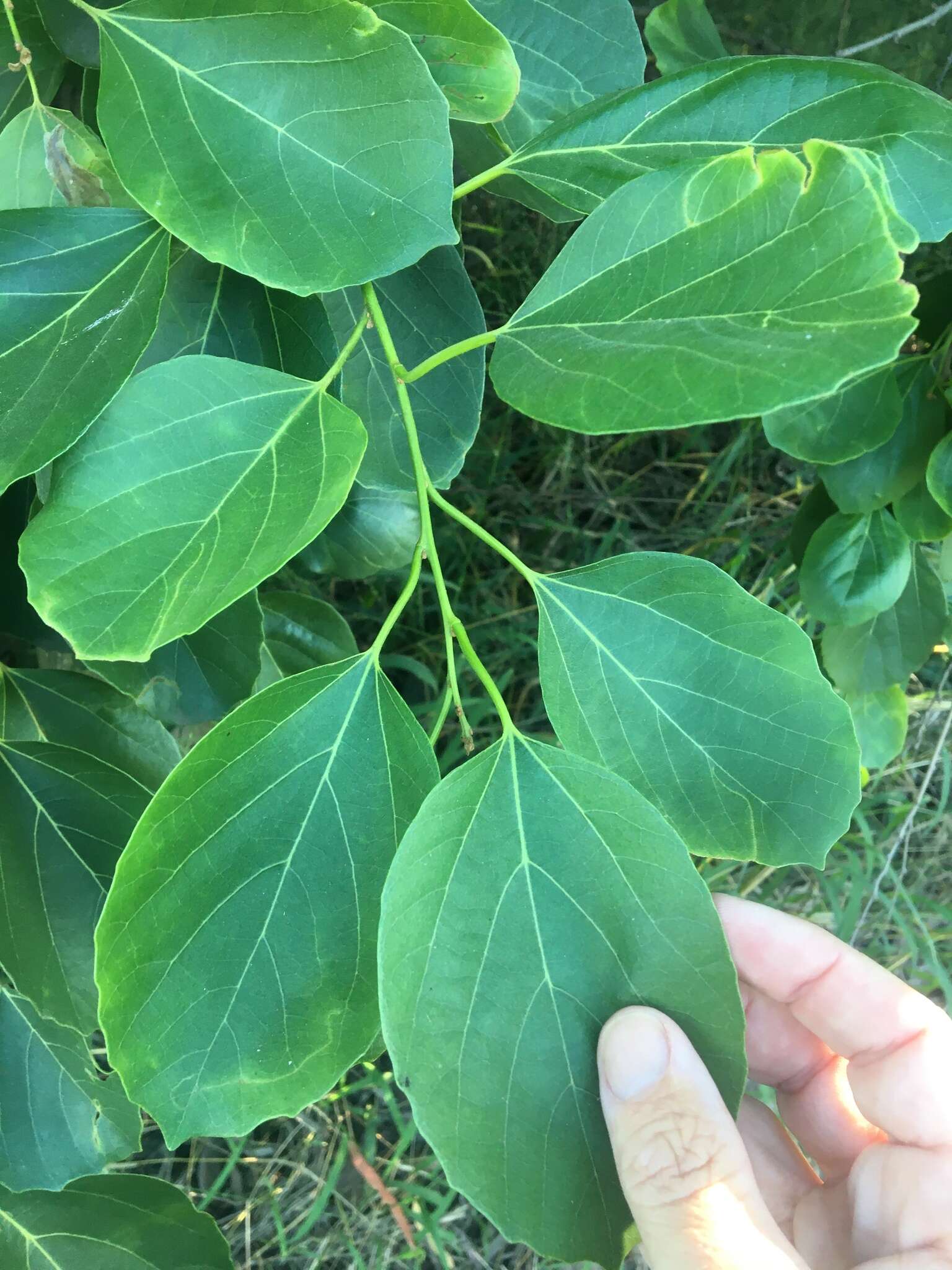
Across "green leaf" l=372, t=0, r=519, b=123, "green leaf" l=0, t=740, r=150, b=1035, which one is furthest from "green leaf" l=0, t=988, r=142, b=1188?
"green leaf" l=372, t=0, r=519, b=123

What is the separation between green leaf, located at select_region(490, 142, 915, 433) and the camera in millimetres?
373

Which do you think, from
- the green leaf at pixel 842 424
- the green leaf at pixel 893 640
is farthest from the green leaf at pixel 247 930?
the green leaf at pixel 893 640

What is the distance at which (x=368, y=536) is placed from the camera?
93 cm

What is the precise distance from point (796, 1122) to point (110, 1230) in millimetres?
669

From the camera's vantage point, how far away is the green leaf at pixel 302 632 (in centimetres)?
95

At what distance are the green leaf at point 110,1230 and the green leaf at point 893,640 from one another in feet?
3.19

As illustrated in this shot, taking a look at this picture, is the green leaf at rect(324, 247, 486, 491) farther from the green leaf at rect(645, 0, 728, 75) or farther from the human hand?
the human hand

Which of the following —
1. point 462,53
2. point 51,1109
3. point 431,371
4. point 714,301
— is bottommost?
point 51,1109

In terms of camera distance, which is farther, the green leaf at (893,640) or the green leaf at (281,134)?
the green leaf at (893,640)

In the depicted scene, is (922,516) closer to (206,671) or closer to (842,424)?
(842,424)

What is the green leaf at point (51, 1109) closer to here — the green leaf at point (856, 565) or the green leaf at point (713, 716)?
the green leaf at point (713, 716)

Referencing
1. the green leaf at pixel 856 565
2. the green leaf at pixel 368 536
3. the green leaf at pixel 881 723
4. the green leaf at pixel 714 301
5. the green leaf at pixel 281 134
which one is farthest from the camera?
the green leaf at pixel 881 723

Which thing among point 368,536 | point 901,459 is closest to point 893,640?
point 901,459

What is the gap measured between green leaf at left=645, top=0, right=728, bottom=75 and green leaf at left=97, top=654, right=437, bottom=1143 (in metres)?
0.71
